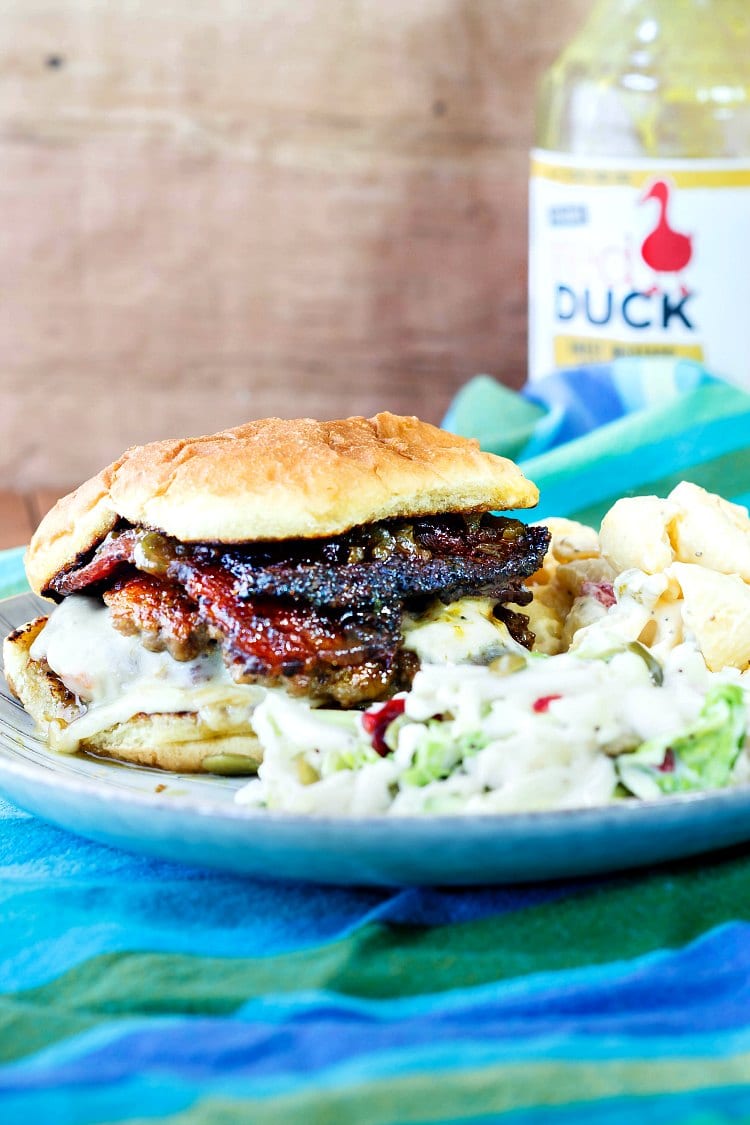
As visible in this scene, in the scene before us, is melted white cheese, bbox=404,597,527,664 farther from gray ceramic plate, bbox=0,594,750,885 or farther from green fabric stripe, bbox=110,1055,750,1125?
green fabric stripe, bbox=110,1055,750,1125

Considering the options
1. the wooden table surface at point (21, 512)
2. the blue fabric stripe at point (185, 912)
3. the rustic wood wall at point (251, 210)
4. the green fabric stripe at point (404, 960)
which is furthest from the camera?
the rustic wood wall at point (251, 210)

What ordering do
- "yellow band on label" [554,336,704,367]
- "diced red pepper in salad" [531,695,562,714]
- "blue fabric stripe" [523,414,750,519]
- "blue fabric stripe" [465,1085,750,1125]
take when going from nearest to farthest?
1. "blue fabric stripe" [465,1085,750,1125]
2. "diced red pepper in salad" [531,695,562,714]
3. "blue fabric stripe" [523,414,750,519]
4. "yellow band on label" [554,336,704,367]

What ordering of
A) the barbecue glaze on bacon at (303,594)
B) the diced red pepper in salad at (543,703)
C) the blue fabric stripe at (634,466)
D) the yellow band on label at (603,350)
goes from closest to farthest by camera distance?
the diced red pepper in salad at (543,703) < the barbecue glaze on bacon at (303,594) < the blue fabric stripe at (634,466) < the yellow band on label at (603,350)

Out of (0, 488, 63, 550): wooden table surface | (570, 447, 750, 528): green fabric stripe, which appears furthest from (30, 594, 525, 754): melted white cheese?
(0, 488, 63, 550): wooden table surface

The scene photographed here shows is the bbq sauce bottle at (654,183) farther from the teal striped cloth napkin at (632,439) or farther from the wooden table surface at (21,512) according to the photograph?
the wooden table surface at (21,512)

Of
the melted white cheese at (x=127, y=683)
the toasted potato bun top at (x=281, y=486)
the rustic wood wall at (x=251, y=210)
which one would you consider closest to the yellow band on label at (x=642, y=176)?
the rustic wood wall at (x=251, y=210)

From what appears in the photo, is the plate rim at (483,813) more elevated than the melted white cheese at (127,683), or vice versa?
the plate rim at (483,813)

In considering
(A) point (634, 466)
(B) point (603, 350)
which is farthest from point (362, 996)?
(B) point (603, 350)
